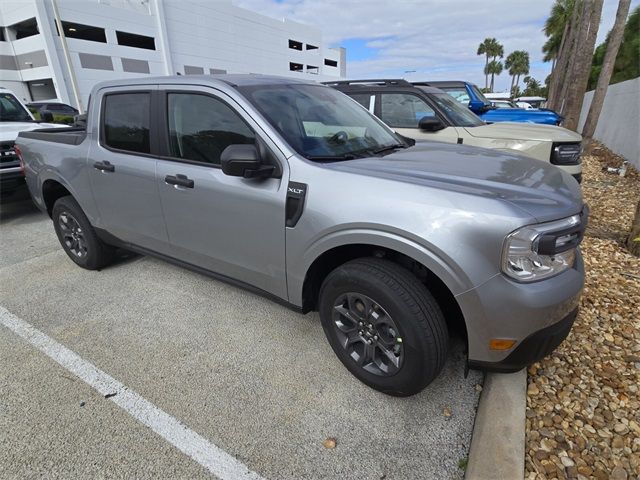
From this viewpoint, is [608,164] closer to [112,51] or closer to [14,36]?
[112,51]

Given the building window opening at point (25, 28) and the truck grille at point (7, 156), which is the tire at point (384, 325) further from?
the building window opening at point (25, 28)

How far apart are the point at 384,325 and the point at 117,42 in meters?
39.5

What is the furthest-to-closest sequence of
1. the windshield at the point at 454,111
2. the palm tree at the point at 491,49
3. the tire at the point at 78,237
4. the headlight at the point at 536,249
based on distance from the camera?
1. the palm tree at the point at 491,49
2. the windshield at the point at 454,111
3. the tire at the point at 78,237
4. the headlight at the point at 536,249

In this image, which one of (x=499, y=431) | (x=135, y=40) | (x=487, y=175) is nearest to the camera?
(x=499, y=431)

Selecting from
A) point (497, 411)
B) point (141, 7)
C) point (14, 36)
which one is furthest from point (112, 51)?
point (497, 411)

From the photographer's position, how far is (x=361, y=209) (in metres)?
2.10

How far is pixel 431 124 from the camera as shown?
5281mm

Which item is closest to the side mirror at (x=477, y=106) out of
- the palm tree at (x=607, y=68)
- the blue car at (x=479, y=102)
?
the blue car at (x=479, y=102)

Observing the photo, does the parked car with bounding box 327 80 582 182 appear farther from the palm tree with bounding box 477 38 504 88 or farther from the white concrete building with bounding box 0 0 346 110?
the palm tree with bounding box 477 38 504 88

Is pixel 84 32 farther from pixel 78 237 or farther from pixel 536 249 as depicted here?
pixel 536 249

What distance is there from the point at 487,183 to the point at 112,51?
38.4m

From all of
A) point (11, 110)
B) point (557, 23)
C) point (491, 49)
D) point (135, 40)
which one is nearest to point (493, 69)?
point (491, 49)

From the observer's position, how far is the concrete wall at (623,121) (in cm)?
927

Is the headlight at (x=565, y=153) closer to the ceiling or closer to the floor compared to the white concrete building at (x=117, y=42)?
closer to the floor
